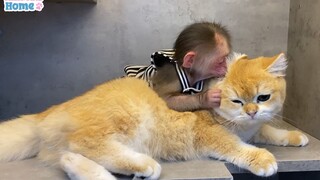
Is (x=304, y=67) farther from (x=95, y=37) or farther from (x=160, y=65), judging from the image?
(x=95, y=37)

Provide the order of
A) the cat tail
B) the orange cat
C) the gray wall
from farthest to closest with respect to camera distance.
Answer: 1. the gray wall
2. the cat tail
3. the orange cat

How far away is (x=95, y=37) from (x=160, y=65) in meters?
0.46

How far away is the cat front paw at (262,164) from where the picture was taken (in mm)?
1031

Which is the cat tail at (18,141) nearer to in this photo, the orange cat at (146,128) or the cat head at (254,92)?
the orange cat at (146,128)

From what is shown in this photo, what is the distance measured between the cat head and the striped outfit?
0.15 metres

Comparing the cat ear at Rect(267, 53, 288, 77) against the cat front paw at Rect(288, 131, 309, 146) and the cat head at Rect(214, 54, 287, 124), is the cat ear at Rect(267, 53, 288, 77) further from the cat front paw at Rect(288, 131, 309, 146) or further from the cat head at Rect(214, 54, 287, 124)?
the cat front paw at Rect(288, 131, 309, 146)

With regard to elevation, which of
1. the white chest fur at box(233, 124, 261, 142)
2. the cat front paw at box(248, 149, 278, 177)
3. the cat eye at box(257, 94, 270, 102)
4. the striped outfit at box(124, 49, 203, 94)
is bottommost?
the cat front paw at box(248, 149, 278, 177)

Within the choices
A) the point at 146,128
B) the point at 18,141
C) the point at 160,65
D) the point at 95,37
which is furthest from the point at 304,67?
the point at 18,141

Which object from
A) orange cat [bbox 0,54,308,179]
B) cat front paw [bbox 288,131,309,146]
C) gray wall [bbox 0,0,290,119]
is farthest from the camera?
gray wall [bbox 0,0,290,119]

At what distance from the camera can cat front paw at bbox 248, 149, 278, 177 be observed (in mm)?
1031

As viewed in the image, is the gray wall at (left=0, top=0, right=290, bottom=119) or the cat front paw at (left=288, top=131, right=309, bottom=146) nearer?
the cat front paw at (left=288, top=131, right=309, bottom=146)

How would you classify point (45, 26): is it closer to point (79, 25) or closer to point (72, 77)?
point (79, 25)

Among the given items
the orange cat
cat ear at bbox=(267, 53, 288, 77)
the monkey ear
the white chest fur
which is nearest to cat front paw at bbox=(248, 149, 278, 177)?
the orange cat

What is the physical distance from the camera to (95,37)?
169cm
